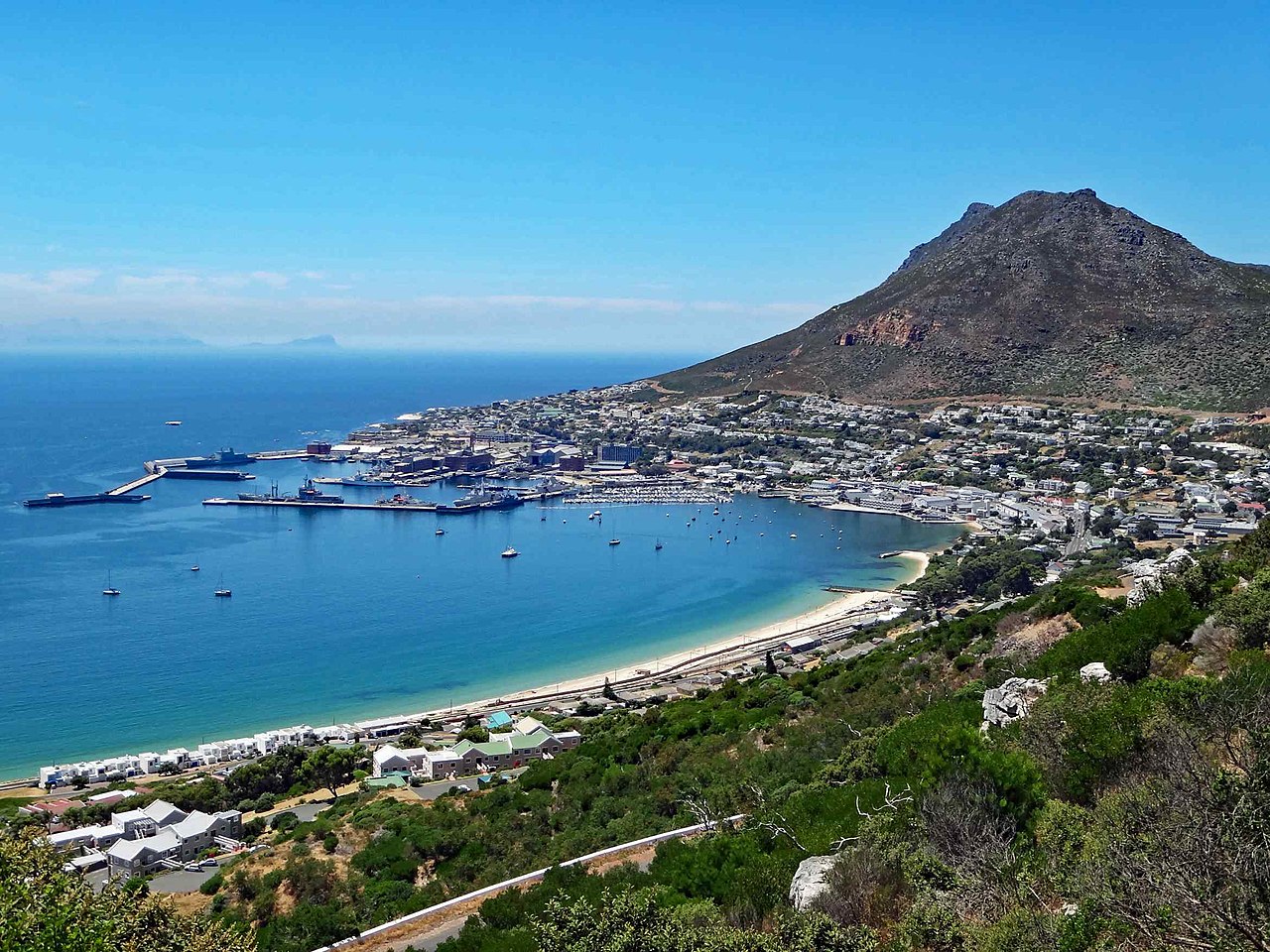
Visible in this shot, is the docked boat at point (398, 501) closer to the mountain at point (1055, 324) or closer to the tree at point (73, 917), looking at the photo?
the mountain at point (1055, 324)

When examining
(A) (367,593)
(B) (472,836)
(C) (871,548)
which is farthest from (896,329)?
(B) (472,836)

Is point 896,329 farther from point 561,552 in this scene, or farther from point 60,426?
point 60,426

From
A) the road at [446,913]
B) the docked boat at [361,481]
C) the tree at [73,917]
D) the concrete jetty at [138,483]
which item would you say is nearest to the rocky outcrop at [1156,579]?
the road at [446,913]

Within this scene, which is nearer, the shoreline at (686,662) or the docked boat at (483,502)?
the shoreline at (686,662)

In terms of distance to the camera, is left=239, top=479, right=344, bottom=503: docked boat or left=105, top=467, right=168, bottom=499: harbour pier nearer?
left=105, top=467, right=168, bottom=499: harbour pier

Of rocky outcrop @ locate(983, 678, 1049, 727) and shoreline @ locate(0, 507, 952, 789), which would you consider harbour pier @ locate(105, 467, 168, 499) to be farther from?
rocky outcrop @ locate(983, 678, 1049, 727)

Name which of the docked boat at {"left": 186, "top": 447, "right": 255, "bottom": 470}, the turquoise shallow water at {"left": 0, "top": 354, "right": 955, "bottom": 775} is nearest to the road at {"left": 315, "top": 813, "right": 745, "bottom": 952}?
the turquoise shallow water at {"left": 0, "top": 354, "right": 955, "bottom": 775}
